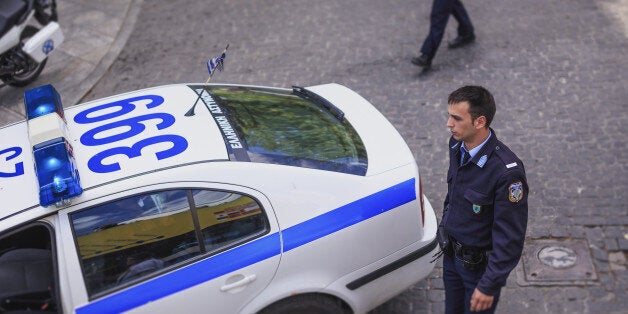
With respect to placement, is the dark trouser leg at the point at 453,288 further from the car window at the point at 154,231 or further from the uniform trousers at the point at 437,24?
the uniform trousers at the point at 437,24

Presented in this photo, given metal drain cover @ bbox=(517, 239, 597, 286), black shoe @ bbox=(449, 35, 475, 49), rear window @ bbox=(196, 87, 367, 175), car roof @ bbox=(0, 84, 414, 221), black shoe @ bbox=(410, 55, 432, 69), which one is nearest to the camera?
car roof @ bbox=(0, 84, 414, 221)

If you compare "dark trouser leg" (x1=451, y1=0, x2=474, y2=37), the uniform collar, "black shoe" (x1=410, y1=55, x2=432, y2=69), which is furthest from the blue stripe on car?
"dark trouser leg" (x1=451, y1=0, x2=474, y2=37)

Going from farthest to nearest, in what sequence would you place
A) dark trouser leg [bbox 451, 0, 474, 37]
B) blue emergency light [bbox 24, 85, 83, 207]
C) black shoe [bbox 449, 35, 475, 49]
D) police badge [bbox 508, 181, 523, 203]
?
black shoe [bbox 449, 35, 475, 49] < dark trouser leg [bbox 451, 0, 474, 37] < blue emergency light [bbox 24, 85, 83, 207] < police badge [bbox 508, 181, 523, 203]

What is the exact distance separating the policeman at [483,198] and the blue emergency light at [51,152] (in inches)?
72.4

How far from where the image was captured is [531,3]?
810 cm

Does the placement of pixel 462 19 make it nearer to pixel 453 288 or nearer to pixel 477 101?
pixel 453 288

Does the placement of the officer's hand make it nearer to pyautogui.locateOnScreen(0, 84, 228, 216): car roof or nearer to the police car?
the police car

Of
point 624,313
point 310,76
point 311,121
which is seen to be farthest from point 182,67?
point 624,313

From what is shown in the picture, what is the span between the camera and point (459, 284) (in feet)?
12.2

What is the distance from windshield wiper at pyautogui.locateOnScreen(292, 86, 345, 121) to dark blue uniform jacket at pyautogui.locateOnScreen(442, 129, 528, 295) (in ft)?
3.95

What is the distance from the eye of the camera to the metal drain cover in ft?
15.2

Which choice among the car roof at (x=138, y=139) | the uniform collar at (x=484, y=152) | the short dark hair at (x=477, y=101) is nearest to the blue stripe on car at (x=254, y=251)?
the car roof at (x=138, y=139)

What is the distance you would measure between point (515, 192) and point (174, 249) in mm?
1700

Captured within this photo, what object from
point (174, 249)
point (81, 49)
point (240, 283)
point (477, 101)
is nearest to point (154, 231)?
point (174, 249)
